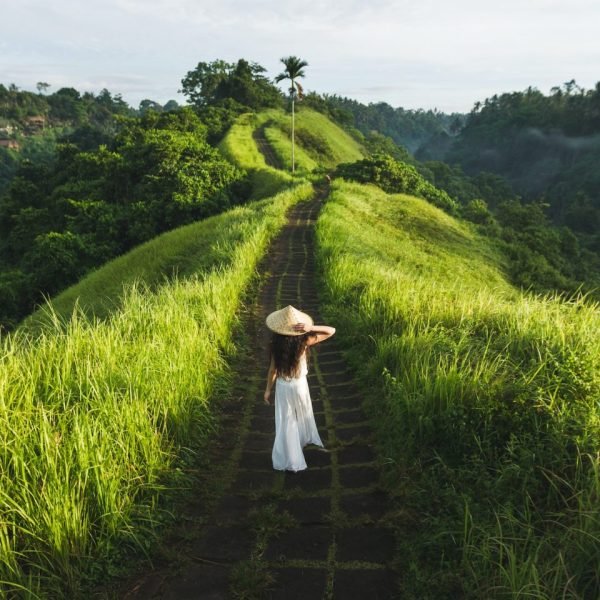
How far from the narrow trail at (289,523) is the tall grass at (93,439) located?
38cm

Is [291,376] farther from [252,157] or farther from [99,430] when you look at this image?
[252,157]

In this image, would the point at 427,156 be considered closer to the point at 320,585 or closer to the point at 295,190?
the point at 295,190

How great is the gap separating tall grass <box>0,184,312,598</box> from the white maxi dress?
84cm

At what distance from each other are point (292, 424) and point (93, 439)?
1.78m

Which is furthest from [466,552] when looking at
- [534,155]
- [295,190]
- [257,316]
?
[534,155]

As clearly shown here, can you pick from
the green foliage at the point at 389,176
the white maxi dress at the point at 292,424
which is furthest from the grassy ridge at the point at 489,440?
the green foliage at the point at 389,176

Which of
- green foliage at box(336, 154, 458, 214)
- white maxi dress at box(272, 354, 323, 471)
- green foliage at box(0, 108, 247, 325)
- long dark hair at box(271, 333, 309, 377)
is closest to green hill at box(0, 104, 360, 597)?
white maxi dress at box(272, 354, 323, 471)

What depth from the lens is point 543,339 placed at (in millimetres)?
4758

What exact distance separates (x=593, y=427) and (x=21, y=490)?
389 centimetres

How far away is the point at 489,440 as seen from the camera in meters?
3.69

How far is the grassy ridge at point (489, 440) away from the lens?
2730 mm

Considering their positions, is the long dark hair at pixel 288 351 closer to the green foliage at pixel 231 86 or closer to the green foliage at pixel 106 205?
the green foliage at pixel 106 205

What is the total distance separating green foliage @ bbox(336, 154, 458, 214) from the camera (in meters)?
29.5

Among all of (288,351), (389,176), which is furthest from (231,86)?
(288,351)
